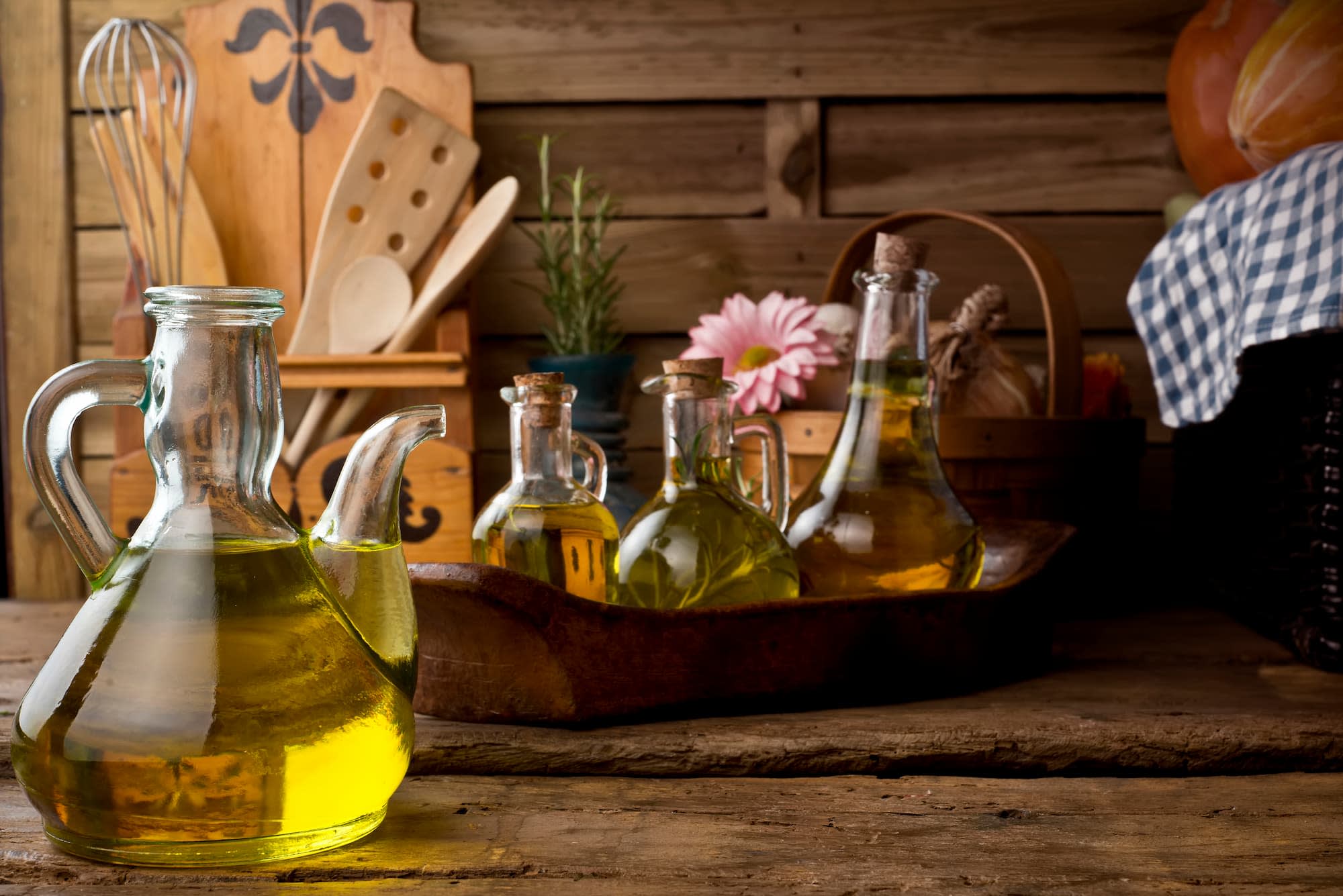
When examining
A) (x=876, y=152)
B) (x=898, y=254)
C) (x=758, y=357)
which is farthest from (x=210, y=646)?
(x=876, y=152)

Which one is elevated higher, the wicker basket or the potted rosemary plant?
the potted rosemary plant

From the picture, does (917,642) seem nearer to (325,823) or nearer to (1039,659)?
(1039,659)

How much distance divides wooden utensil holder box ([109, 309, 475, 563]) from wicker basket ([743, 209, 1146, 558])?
11.5 inches

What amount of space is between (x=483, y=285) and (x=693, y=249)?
21 centimetres

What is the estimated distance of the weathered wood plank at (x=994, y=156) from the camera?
44.4 inches

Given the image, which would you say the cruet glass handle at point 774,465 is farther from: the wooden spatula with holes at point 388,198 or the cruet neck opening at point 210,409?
the wooden spatula with holes at point 388,198

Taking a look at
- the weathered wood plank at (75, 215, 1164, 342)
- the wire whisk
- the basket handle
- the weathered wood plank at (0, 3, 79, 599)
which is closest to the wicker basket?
the basket handle

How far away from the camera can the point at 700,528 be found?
2.02 feet

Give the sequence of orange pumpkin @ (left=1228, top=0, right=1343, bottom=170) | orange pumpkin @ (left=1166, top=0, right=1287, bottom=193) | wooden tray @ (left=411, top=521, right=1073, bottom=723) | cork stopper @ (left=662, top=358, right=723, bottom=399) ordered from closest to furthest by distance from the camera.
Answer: wooden tray @ (left=411, top=521, right=1073, bottom=723) → cork stopper @ (left=662, top=358, right=723, bottom=399) → orange pumpkin @ (left=1228, top=0, right=1343, bottom=170) → orange pumpkin @ (left=1166, top=0, right=1287, bottom=193)

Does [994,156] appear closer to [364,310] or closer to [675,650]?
[364,310]

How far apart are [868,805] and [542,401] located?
0.83ft

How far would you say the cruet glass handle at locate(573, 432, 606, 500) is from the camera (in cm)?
65

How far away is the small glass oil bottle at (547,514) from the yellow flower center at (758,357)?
321 millimetres

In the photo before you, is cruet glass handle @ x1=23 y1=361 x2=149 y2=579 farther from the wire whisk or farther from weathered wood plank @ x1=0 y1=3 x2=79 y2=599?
weathered wood plank @ x1=0 y1=3 x2=79 y2=599
